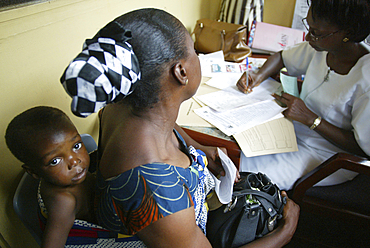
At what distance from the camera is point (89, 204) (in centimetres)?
90

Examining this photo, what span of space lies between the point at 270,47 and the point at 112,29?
191 cm

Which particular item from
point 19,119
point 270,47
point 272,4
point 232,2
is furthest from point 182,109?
point 272,4

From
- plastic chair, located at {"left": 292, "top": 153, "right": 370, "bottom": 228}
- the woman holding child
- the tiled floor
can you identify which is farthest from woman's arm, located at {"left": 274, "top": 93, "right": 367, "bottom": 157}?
the woman holding child

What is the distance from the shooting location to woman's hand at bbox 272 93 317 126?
1319mm

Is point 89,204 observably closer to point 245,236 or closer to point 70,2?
point 245,236

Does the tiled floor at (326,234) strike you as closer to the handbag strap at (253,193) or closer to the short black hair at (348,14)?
the handbag strap at (253,193)

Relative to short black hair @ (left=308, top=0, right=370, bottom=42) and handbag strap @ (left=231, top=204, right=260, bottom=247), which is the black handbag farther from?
short black hair @ (left=308, top=0, right=370, bottom=42)

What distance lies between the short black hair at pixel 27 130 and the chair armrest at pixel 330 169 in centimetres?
114

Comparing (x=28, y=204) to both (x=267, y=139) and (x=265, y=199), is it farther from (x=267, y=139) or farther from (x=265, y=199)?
(x=267, y=139)

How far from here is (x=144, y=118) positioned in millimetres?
741

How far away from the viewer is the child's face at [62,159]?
731 millimetres

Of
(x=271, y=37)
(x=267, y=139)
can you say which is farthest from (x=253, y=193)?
(x=271, y=37)

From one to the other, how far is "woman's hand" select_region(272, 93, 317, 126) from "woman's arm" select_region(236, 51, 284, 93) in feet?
0.88

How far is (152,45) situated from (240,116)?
2.64 feet
